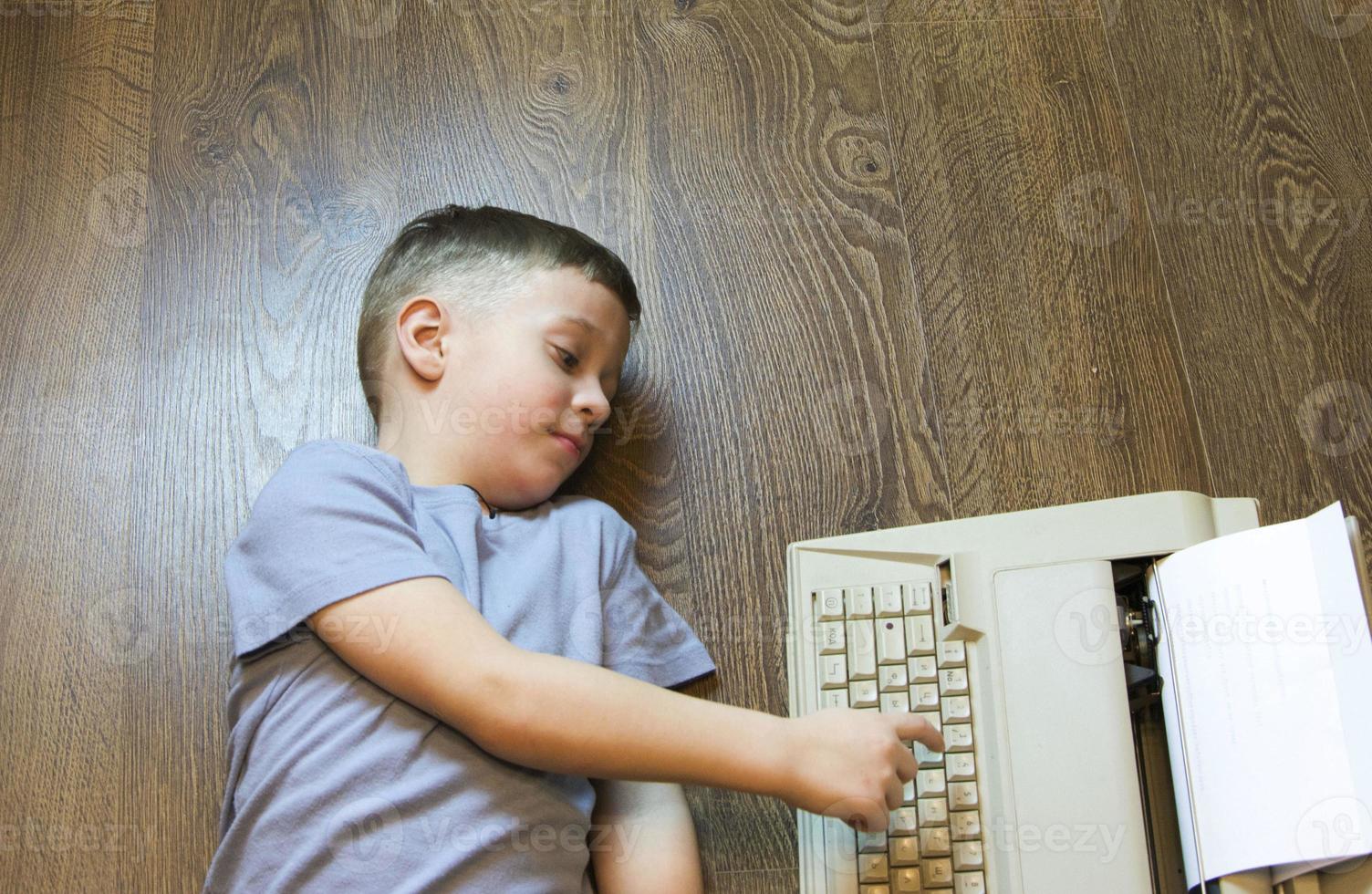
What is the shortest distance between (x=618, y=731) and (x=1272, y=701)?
449mm

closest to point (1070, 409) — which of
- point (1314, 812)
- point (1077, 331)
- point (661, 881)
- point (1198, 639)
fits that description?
point (1077, 331)

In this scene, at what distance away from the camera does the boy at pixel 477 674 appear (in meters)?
0.81

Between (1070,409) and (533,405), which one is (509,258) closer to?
(533,405)

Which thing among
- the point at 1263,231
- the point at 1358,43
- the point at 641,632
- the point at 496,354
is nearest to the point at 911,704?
the point at 641,632

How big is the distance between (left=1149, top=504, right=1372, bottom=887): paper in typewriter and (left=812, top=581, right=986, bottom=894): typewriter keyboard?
15 cm

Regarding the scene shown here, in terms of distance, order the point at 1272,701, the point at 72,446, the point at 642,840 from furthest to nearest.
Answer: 1. the point at 72,446
2. the point at 642,840
3. the point at 1272,701

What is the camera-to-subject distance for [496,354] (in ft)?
3.15

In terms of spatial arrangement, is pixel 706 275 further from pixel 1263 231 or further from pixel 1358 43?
pixel 1358 43

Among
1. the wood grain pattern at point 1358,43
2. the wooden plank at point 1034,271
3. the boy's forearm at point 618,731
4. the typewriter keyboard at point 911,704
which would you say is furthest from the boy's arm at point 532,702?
the wood grain pattern at point 1358,43

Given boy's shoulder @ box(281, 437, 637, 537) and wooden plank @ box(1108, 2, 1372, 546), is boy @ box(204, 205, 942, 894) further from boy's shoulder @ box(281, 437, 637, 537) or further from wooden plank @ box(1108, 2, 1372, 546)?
wooden plank @ box(1108, 2, 1372, 546)

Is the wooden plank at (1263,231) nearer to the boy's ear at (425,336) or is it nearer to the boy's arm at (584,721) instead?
the boy's arm at (584,721)

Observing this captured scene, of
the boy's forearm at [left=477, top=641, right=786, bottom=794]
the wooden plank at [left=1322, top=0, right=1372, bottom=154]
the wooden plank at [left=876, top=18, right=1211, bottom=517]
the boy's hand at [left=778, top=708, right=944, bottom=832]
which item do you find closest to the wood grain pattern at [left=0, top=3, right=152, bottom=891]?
the boy's forearm at [left=477, top=641, right=786, bottom=794]

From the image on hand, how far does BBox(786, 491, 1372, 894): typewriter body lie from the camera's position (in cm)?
78

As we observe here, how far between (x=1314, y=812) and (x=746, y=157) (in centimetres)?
82
